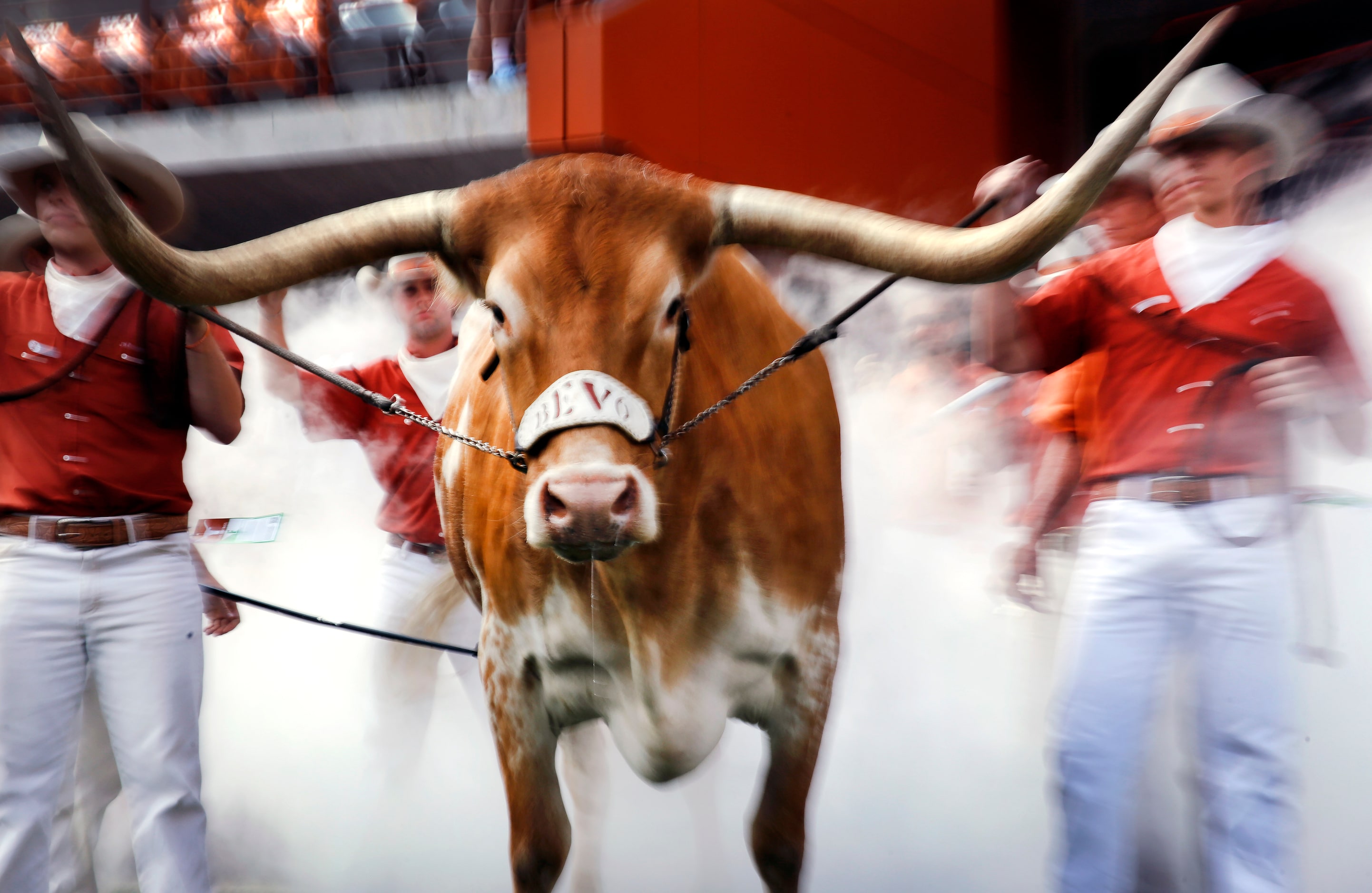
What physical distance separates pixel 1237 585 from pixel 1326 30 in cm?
108

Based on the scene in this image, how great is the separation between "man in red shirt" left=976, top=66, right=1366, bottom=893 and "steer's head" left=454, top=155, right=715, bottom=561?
28.9 inches

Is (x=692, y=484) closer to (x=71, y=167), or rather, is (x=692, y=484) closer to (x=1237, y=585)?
(x=1237, y=585)

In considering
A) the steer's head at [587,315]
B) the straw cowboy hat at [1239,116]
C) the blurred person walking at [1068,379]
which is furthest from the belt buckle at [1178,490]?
the steer's head at [587,315]

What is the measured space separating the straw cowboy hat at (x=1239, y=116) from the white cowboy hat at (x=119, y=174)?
2103 millimetres

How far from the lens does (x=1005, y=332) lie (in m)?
1.96

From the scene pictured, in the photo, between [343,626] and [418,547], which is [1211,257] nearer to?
[418,547]

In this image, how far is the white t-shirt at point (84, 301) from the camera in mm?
2150

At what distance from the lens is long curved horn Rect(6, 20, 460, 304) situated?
151cm

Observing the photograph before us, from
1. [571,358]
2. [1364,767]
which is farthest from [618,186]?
[1364,767]

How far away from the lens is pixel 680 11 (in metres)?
2.29

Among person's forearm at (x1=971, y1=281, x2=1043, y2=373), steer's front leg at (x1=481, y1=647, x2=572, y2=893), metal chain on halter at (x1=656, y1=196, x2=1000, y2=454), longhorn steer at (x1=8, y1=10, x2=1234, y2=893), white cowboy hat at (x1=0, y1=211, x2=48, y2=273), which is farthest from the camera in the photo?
white cowboy hat at (x1=0, y1=211, x2=48, y2=273)

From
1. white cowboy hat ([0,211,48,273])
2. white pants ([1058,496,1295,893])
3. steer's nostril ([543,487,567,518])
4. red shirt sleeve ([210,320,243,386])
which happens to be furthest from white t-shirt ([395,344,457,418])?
white pants ([1058,496,1295,893])

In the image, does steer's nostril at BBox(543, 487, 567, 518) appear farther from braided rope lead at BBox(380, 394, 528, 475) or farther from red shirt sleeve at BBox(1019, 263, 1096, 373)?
red shirt sleeve at BBox(1019, 263, 1096, 373)

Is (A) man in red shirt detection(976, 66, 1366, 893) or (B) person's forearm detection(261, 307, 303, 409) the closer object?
(A) man in red shirt detection(976, 66, 1366, 893)
